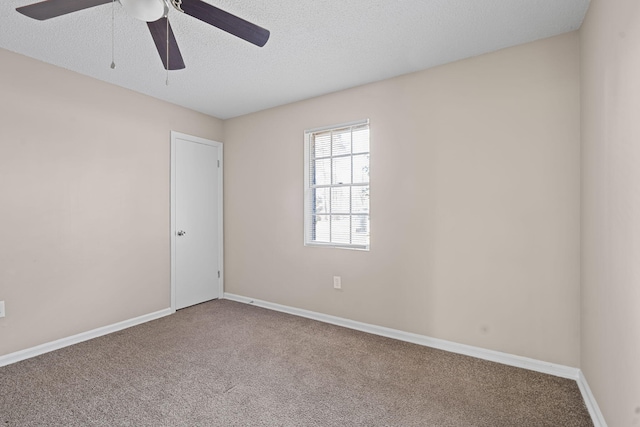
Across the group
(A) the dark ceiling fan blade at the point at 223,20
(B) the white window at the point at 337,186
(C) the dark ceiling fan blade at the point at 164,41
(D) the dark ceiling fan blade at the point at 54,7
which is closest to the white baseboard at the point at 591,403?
(B) the white window at the point at 337,186

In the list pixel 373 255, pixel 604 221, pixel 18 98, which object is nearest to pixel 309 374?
pixel 373 255

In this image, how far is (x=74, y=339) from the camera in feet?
9.85

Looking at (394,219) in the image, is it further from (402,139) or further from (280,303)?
(280,303)

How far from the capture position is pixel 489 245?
2643 millimetres

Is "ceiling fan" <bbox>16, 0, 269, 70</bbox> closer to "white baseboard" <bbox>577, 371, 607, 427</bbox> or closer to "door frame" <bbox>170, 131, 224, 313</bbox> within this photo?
"door frame" <bbox>170, 131, 224, 313</bbox>

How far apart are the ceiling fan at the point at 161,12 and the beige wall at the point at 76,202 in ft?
4.64

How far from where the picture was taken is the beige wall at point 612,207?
4.52ft

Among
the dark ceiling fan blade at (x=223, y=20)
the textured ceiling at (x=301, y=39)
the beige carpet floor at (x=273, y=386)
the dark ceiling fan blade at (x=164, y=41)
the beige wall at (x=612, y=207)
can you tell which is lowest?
the beige carpet floor at (x=273, y=386)

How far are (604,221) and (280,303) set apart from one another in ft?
10.5

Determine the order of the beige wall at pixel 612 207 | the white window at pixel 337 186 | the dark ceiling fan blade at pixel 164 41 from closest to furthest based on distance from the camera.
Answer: the beige wall at pixel 612 207 < the dark ceiling fan blade at pixel 164 41 < the white window at pixel 337 186

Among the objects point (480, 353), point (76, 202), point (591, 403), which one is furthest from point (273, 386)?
point (76, 202)

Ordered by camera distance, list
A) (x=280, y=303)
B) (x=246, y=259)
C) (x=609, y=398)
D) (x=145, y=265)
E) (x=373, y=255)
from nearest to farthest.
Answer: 1. (x=609, y=398)
2. (x=373, y=255)
3. (x=145, y=265)
4. (x=280, y=303)
5. (x=246, y=259)

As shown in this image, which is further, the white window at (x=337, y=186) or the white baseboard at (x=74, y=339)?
the white window at (x=337, y=186)

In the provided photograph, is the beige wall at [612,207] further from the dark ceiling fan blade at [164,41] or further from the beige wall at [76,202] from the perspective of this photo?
the beige wall at [76,202]
